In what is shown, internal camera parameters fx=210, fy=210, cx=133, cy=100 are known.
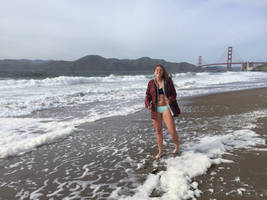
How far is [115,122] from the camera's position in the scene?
20.9ft

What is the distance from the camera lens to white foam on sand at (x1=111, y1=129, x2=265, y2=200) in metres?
2.54

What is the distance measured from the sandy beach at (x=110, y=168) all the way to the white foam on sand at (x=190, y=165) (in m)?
0.10

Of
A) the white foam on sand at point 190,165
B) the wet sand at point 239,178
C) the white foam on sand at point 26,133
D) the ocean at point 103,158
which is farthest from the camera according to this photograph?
the white foam on sand at point 26,133

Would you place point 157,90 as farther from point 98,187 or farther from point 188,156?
point 98,187

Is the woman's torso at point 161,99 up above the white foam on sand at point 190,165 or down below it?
above

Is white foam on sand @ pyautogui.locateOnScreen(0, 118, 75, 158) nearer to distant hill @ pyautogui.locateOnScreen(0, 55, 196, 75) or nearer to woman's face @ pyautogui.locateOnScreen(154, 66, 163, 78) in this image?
woman's face @ pyautogui.locateOnScreen(154, 66, 163, 78)

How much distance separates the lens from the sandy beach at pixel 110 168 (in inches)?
103

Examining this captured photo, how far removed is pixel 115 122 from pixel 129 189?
372 centimetres

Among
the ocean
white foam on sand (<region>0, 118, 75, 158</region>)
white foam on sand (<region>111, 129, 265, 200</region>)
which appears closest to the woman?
white foam on sand (<region>111, 129, 265, 200</region>)

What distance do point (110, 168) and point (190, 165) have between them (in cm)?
124

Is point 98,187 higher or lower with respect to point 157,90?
lower

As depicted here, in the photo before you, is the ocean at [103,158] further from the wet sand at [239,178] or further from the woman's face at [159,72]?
the woman's face at [159,72]

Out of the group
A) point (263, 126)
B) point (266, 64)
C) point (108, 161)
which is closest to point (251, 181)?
point (108, 161)

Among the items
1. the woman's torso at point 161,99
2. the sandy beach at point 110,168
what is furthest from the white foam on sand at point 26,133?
the woman's torso at point 161,99
